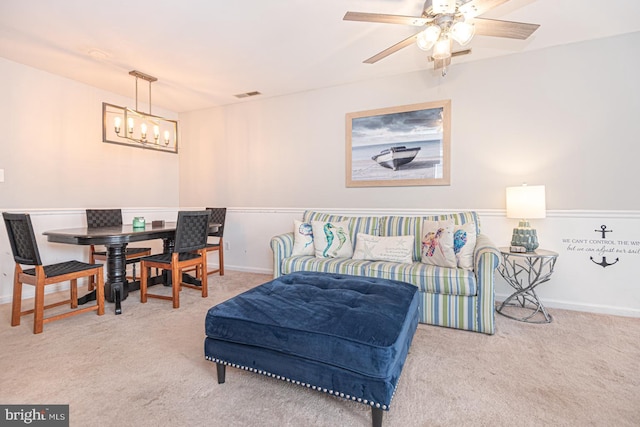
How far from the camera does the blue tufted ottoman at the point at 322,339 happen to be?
4.40ft

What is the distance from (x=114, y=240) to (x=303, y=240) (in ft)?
5.57

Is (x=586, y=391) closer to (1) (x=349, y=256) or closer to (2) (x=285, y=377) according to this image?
(2) (x=285, y=377)

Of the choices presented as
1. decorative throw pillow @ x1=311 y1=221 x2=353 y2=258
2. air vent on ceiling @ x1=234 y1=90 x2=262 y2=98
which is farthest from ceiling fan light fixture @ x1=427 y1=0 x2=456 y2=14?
air vent on ceiling @ x1=234 y1=90 x2=262 y2=98

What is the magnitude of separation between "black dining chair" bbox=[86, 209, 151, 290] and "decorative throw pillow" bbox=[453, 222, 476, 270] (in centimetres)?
334

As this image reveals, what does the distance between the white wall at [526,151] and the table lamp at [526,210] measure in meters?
0.41

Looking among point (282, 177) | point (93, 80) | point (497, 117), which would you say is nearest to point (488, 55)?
point (497, 117)

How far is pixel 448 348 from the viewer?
216 cm

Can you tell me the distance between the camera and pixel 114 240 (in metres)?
2.61

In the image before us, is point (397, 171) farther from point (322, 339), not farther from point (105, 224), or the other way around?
point (105, 224)

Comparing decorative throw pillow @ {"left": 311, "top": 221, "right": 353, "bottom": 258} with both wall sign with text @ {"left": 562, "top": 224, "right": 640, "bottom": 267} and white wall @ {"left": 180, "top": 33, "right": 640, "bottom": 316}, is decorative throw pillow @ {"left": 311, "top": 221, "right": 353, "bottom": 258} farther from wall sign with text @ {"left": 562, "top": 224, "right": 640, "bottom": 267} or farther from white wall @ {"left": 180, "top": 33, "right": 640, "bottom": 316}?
wall sign with text @ {"left": 562, "top": 224, "right": 640, "bottom": 267}

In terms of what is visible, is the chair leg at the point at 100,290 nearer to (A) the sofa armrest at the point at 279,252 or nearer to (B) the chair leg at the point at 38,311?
(B) the chair leg at the point at 38,311

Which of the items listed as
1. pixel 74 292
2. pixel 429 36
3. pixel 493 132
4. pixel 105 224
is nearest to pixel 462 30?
pixel 429 36

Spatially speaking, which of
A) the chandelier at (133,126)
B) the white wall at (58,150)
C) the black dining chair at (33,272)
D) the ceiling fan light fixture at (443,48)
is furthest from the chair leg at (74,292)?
the ceiling fan light fixture at (443,48)

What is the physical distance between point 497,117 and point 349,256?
2098 mm
